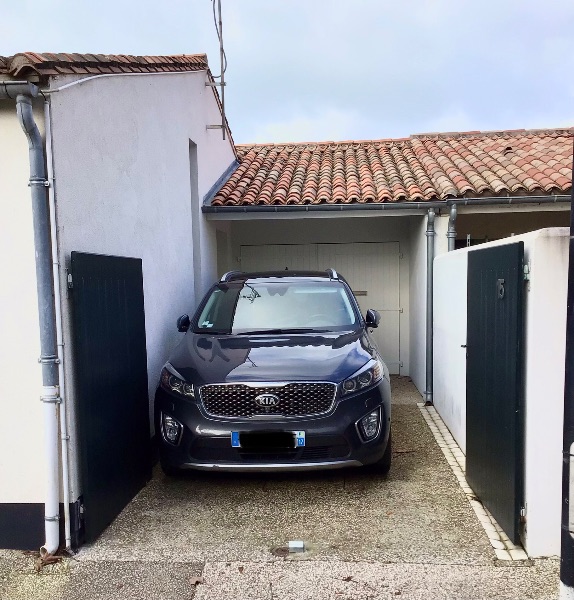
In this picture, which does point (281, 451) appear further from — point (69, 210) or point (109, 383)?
point (69, 210)

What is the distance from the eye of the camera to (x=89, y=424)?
12.2 feet

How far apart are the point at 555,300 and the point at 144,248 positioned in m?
3.75

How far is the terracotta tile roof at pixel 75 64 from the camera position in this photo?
325cm

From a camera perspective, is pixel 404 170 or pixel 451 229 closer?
pixel 451 229

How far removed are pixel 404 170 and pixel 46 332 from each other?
705cm

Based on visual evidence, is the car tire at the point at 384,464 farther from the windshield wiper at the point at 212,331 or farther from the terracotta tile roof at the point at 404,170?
the terracotta tile roof at the point at 404,170

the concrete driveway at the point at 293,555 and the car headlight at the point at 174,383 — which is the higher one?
the car headlight at the point at 174,383

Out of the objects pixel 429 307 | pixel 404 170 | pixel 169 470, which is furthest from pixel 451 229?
pixel 169 470

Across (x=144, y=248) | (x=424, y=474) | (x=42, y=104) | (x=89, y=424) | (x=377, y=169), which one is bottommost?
(x=424, y=474)

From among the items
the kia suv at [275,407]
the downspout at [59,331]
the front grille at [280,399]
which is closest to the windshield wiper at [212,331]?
the kia suv at [275,407]

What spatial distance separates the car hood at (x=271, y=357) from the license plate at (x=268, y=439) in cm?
43

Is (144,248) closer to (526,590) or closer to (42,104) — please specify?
(42,104)

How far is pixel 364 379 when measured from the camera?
4.50 meters

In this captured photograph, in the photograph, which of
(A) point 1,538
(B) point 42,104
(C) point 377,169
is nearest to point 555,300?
(B) point 42,104
